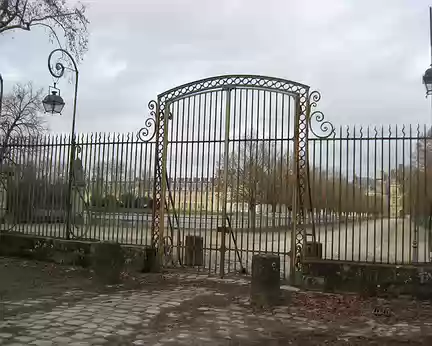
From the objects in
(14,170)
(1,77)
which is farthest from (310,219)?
(1,77)

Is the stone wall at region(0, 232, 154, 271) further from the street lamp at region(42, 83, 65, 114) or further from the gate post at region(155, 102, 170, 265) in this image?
the street lamp at region(42, 83, 65, 114)

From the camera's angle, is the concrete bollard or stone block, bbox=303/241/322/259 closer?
the concrete bollard

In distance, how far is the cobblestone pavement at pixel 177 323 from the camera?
222 inches

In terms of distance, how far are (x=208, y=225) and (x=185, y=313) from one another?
3.29 meters

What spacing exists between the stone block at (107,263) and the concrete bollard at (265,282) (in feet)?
10.0

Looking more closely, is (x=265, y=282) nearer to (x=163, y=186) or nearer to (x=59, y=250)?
(x=163, y=186)

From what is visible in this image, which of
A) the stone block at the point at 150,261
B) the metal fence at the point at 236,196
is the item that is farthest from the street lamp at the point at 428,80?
the stone block at the point at 150,261

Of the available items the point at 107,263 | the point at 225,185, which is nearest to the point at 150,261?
the point at 107,263

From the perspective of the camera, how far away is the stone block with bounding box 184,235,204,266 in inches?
401

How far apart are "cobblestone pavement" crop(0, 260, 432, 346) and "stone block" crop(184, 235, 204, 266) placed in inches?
74.5

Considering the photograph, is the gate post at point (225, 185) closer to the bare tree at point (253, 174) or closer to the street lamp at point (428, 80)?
the bare tree at point (253, 174)

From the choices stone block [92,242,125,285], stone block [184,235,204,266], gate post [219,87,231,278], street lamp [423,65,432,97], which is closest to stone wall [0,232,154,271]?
stone block [92,242,125,285]

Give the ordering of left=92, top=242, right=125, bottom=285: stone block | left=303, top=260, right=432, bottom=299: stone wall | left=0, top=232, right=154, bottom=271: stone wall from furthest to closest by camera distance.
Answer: left=0, top=232, right=154, bottom=271: stone wall → left=92, top=242, right=125, bottom=285: stone block → left=303, top=260, right=432, bottom=299: stone wall

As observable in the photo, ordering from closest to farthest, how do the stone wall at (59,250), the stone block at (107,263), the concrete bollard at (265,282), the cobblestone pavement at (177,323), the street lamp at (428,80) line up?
the cobblestone pavement at (177,323) < the concrete bollard at (265,282) < the stone block at (107,263) < the street lamp at (428,80) < the stone wall at (59,250)
